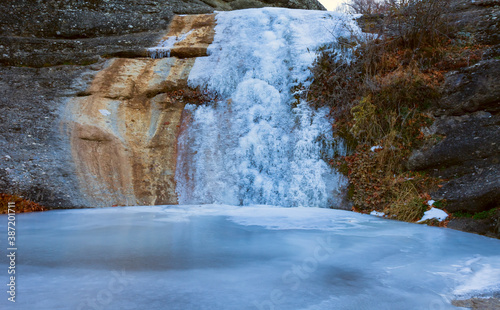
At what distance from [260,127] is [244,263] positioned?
4.94 meters

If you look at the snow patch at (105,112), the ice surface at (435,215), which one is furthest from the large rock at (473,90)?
the snow patch at (105,112)

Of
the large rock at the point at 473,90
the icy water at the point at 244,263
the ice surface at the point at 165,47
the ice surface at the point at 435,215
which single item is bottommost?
the ice surface at the point at 435,215

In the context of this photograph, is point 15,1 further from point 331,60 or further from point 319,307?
point 319,307

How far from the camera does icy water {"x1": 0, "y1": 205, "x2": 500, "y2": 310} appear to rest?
8.73 feet

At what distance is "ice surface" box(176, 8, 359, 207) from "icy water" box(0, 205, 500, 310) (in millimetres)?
1420

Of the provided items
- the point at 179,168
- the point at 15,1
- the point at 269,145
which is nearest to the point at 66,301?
the point at 179,168

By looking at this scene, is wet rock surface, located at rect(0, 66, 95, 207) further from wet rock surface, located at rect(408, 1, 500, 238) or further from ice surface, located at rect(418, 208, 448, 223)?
wet rock surface, located at rect(408, 1, 500, 238)

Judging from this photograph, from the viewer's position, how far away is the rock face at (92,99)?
6953 millimetres

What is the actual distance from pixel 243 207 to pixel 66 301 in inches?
174

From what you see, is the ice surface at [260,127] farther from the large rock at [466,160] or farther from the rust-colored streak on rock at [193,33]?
the large rock at [466,160]

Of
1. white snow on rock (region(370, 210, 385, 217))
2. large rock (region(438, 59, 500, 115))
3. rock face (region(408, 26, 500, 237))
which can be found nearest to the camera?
rock face (region(408, 26, 500, 237))

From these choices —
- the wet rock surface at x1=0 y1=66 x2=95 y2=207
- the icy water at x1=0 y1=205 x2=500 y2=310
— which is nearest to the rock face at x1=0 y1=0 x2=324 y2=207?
the wet rock surface at x1=0 y1=66 x2=95 y2=207

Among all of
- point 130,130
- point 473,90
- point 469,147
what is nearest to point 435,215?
point 469,147

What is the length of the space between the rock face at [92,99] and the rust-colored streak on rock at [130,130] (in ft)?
0.07
